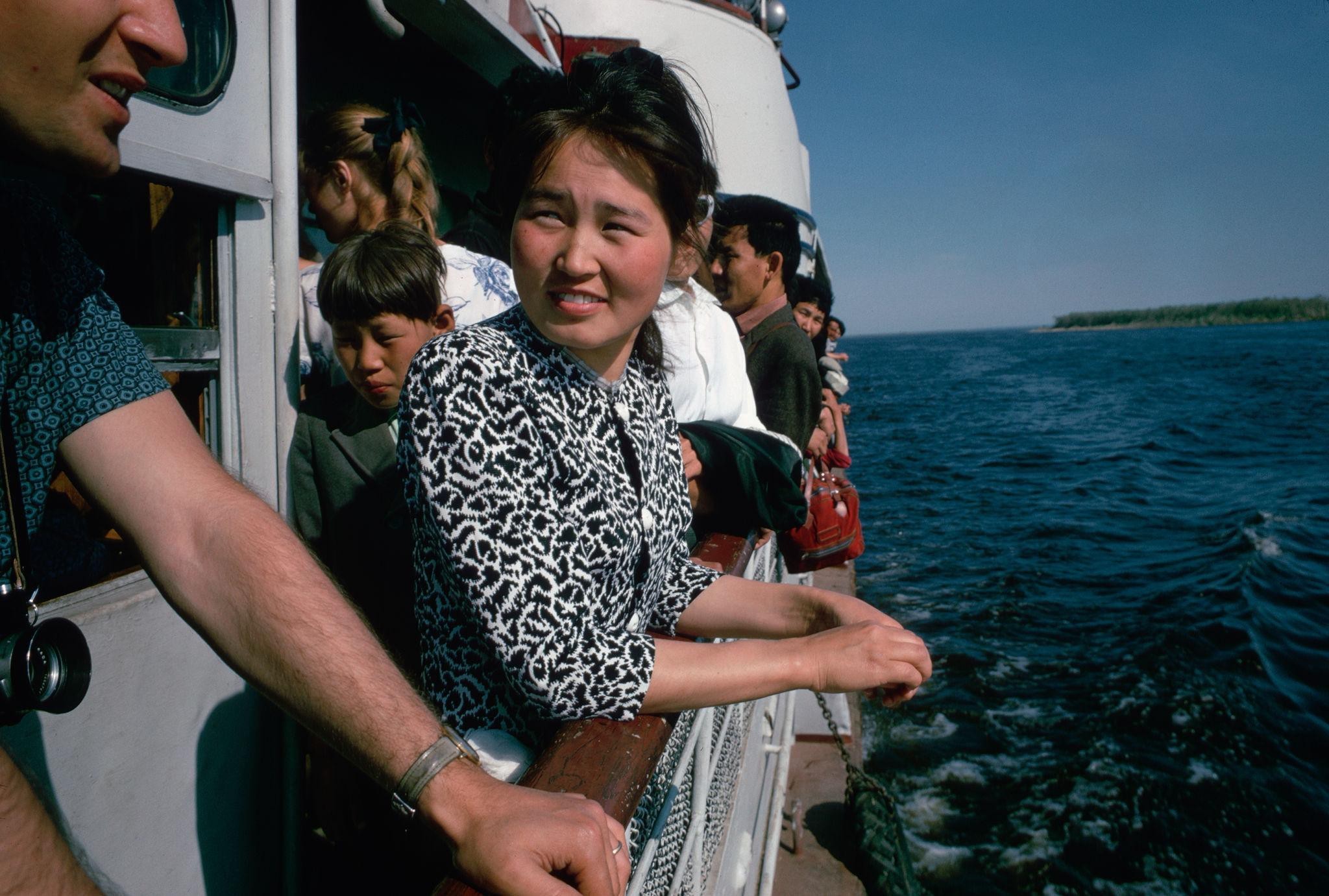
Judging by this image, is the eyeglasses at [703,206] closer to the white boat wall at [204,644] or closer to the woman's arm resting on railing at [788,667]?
the white boat wall at [204,644]

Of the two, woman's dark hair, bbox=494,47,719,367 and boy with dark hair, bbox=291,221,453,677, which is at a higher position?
woman's dark hair, bbox=494,47,719,367

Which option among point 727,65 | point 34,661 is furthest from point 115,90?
point 727,65

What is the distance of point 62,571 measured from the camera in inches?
63.6

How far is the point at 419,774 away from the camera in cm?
97

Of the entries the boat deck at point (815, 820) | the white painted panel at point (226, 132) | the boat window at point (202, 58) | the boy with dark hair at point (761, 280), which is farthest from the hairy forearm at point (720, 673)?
the boat deck at point (815, 820)

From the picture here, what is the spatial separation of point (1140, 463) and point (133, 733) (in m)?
21.3

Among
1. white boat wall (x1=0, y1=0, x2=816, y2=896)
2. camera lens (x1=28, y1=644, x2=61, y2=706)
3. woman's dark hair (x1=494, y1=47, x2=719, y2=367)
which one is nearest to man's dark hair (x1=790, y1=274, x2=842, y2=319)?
white boat wall (x1=0, y1=0, x2=816, y2=896)

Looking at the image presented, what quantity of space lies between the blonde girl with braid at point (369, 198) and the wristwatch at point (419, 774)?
1478mm

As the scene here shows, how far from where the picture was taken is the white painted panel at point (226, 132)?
1.70 meters

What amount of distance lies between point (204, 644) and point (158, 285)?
2.95 ft

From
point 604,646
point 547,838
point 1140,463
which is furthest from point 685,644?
point 1140,463

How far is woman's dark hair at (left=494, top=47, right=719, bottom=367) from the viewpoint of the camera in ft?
4.51

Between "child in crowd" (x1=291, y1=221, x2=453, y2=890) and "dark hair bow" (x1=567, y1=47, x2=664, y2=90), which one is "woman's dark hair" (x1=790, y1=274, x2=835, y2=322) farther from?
"dark hair bow" (x1=567, y1=47, x2=664, y2=90)

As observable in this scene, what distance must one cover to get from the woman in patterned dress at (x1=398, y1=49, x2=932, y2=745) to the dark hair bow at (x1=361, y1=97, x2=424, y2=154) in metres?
1.13
